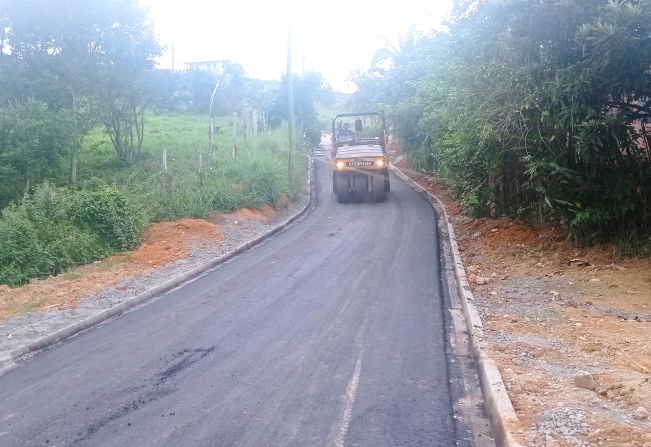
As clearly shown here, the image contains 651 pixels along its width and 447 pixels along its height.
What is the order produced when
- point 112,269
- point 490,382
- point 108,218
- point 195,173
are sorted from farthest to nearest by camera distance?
point 195,173 → point 108,218 → point 112,269 → point 490,382

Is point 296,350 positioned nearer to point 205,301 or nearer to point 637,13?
point 205,301

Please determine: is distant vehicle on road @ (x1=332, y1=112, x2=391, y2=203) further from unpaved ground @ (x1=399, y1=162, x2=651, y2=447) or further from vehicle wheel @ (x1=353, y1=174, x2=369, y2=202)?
unpaved ground @ (x1=399, y1=162, x2=651, y2=447)

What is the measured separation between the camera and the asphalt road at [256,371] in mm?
5184

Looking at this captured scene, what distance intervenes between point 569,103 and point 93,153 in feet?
79.9

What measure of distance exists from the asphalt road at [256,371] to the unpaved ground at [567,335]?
2.47ft

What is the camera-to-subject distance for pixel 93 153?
2922 centimetres

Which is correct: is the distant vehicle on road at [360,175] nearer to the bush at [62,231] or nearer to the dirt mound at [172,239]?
the dirt mound at [172,239]

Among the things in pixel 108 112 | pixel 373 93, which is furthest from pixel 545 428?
pixel 373 93

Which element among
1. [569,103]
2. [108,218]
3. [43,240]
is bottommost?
[43,240]

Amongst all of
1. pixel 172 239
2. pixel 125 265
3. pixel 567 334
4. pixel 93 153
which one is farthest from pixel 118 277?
pixel 93 153

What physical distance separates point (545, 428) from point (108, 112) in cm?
2570

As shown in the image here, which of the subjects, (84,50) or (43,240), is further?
(84,50)

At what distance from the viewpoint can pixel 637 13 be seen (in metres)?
8.93

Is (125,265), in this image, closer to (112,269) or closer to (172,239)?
(112,269)
